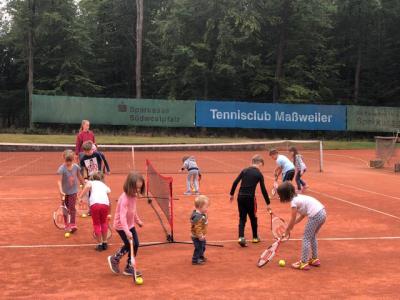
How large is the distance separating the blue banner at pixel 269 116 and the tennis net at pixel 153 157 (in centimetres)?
452

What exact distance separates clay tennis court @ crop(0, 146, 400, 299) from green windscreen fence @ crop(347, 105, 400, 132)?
927 inches

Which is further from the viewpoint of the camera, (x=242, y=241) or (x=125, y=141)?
(x=125, y=141)

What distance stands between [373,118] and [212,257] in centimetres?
3312

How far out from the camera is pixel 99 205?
27.5 feet

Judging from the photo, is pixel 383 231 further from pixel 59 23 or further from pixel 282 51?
pixel 59 23

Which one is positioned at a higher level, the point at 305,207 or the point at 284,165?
the point at 284,165

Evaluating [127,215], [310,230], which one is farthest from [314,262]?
[127,215]

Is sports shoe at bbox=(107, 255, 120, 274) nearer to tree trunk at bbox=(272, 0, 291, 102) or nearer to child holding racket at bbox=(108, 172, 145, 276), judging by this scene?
child holding racket at bbox=(108, 172, 145, 276)

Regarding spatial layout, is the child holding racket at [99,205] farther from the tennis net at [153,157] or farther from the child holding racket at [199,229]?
the tennis net at [153,157]

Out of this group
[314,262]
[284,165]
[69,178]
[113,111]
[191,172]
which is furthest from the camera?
[113,111]

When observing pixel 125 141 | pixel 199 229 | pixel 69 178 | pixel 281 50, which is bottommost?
pixel 199 229

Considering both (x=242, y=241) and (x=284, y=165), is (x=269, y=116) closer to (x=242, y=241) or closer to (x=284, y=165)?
(x=284, y=165)

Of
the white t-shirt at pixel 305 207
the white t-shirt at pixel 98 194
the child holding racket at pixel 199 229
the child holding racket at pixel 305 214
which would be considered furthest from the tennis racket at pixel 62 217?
the white t-shirt at pixel 305 207

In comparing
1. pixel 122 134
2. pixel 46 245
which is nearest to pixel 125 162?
pixel 122 134
